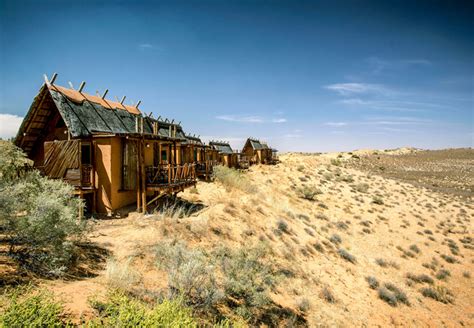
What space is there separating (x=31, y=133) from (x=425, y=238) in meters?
26.4

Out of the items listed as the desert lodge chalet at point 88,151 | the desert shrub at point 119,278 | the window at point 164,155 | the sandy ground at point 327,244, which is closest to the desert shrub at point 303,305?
the sandy ground at point 327,244

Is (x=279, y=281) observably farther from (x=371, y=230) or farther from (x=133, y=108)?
(x=133, y=108)

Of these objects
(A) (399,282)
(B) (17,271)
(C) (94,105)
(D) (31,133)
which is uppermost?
(C) (94,105)

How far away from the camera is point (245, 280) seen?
8.45 metres

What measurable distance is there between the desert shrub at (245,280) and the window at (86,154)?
27.8 feet

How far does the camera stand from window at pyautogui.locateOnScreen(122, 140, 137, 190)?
45.3ft

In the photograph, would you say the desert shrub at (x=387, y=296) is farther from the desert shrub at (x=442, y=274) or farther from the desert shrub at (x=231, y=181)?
the desert shrub at (x=231, y=181)

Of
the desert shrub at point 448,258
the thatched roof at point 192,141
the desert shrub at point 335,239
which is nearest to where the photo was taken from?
the desert shrub at point 448,258

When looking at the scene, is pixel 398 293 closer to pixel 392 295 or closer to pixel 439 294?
pixel 392 295

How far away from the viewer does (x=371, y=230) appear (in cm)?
1931

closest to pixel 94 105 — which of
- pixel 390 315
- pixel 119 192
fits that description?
pixel 119 192

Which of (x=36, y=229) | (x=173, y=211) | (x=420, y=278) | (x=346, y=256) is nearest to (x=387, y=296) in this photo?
(x=346, y=256)

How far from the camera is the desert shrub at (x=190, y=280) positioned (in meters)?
6.92

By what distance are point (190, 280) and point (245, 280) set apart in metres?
2.17
